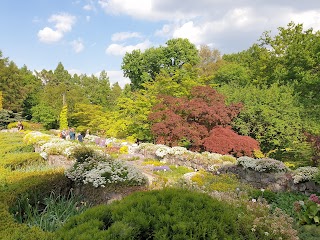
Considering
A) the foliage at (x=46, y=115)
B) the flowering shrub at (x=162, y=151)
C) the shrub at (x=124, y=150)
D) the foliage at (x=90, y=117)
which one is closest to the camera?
the flowering shrub at (x=162, y=151)

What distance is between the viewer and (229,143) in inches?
515

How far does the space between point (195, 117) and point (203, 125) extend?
722mm

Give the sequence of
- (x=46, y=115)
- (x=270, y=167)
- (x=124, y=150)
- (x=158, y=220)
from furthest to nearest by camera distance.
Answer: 1. (x=46, y=115)
2. (x=124, y=150)
3. (x=270, y=167)
4. (x=158, y=220)

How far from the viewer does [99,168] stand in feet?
20.4

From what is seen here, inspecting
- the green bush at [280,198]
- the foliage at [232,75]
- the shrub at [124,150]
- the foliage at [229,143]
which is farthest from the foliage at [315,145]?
the foliage at [232,75]

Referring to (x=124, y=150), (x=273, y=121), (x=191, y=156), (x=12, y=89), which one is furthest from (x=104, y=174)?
(x=12, y=89)

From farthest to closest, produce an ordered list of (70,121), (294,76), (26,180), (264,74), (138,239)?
(70,121)
(264,74)
(294,76)
(26,180)
(138,239)

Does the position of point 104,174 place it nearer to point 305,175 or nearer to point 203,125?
point 305,175

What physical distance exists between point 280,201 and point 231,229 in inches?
181

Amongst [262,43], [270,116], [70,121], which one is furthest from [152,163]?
[70,121]

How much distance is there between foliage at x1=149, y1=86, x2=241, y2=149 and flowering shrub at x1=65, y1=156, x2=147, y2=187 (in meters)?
7.87

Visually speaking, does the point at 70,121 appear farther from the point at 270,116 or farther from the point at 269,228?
the point at 269,228

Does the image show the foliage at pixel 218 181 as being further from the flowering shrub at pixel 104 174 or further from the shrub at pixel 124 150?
the shrub at pixel 124 150

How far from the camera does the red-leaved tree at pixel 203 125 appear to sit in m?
13.1
